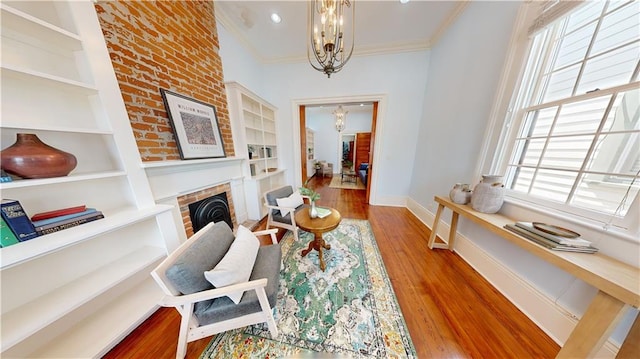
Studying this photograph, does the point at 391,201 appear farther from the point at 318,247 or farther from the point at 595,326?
the point at 595,326

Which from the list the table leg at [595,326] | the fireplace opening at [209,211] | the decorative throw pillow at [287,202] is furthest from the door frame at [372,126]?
the table leg at [595,326]

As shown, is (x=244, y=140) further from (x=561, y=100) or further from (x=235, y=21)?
(x=561, y=100)

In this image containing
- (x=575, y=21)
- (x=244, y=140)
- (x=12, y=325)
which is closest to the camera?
(x=12, y=325)

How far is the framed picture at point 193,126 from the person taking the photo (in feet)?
5.39

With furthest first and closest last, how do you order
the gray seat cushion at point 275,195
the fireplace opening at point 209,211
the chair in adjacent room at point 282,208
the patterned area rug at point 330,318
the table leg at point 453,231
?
the gray seat cushion at point 275,195, the chair in adjacent room at point 282,208, the table leg at point 453,231, the fireplace opening at point 209,211, the patterned area rug at point 330,318

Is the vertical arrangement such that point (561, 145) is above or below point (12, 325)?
above

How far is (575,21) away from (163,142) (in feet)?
11.8

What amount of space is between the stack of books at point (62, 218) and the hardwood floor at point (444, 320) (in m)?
0.88

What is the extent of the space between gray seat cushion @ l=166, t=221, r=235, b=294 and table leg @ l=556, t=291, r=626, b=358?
2.14 metres

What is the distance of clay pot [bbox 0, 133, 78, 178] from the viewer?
0.83 meters

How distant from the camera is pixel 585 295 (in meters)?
1.06

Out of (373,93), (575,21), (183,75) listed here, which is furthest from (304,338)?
(373,93)

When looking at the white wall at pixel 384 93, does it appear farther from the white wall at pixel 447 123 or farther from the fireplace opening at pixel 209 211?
the fireplace opening at pixel 209 211

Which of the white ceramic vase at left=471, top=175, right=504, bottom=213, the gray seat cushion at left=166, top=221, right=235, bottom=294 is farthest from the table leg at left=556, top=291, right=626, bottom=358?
the gray seat cushion at left=166, top=221, right=235, bottom=294
